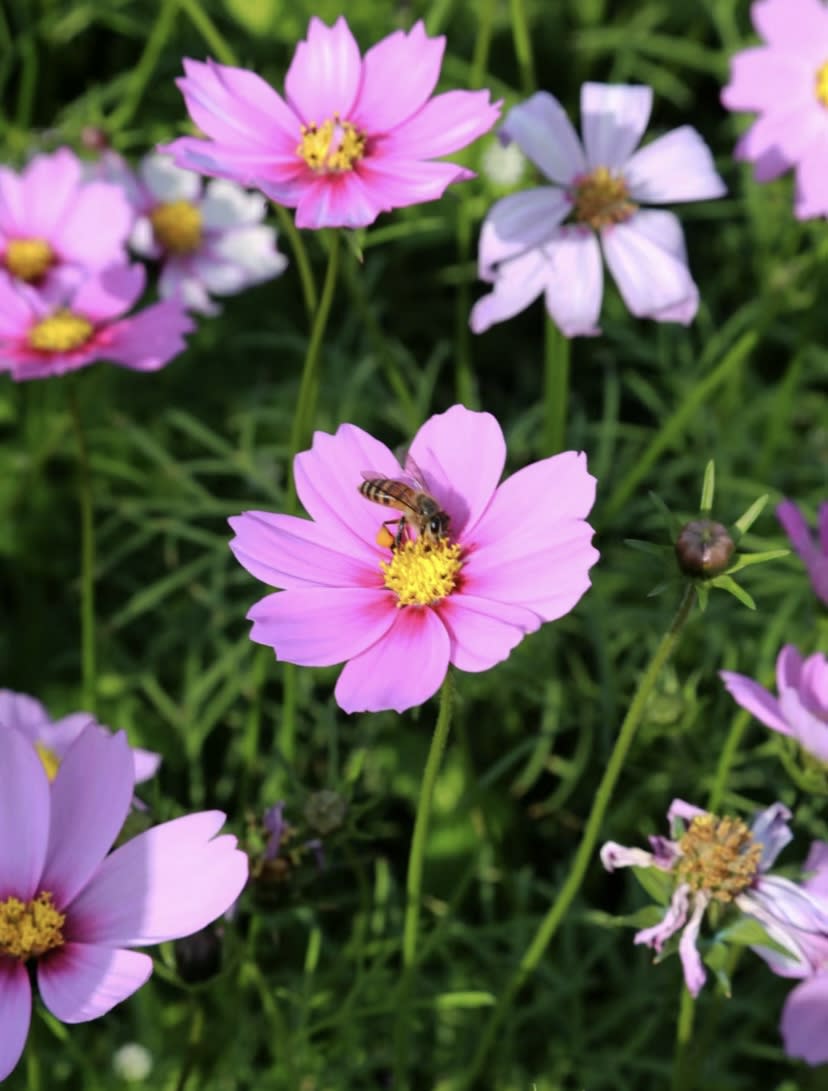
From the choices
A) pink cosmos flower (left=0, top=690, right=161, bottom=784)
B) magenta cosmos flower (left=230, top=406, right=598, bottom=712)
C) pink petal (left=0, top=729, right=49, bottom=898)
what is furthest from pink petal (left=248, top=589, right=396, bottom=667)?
pink cosmos flower (left=0, top=690, right=161, bottom=784)

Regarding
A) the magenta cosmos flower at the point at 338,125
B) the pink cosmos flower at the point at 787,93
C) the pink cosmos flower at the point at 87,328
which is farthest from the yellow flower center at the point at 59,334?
the pink cosmos flower at the point at 787,93

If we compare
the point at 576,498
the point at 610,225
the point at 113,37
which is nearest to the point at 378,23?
the point at 113,37

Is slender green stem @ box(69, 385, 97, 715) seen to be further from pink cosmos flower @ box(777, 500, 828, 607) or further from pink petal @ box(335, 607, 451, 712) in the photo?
pink cosmos flower @ box(777, 500, 828, 607)

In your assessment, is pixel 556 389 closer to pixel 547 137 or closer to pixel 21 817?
pixel 547 137

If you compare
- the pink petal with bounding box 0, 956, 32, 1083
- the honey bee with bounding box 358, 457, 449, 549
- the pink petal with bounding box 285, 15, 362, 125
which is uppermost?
the pink petal with bounding box 285, 15, 362, 125

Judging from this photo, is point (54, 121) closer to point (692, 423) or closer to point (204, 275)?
point (204, 275)

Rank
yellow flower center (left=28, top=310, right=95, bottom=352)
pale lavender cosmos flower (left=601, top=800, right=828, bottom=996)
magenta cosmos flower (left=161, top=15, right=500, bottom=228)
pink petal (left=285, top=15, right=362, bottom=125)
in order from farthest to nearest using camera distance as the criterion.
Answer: yellow flower center (left=28, top=310, right=95, bottom=352) < pink petal (left=285, top=15, right=362, bottom=125) < magenta cosmos flower (left=161, top=15, right=500, bottom=228) < pale lavender cosmos flower (left=601, top=800, right=828, bottom=996)
